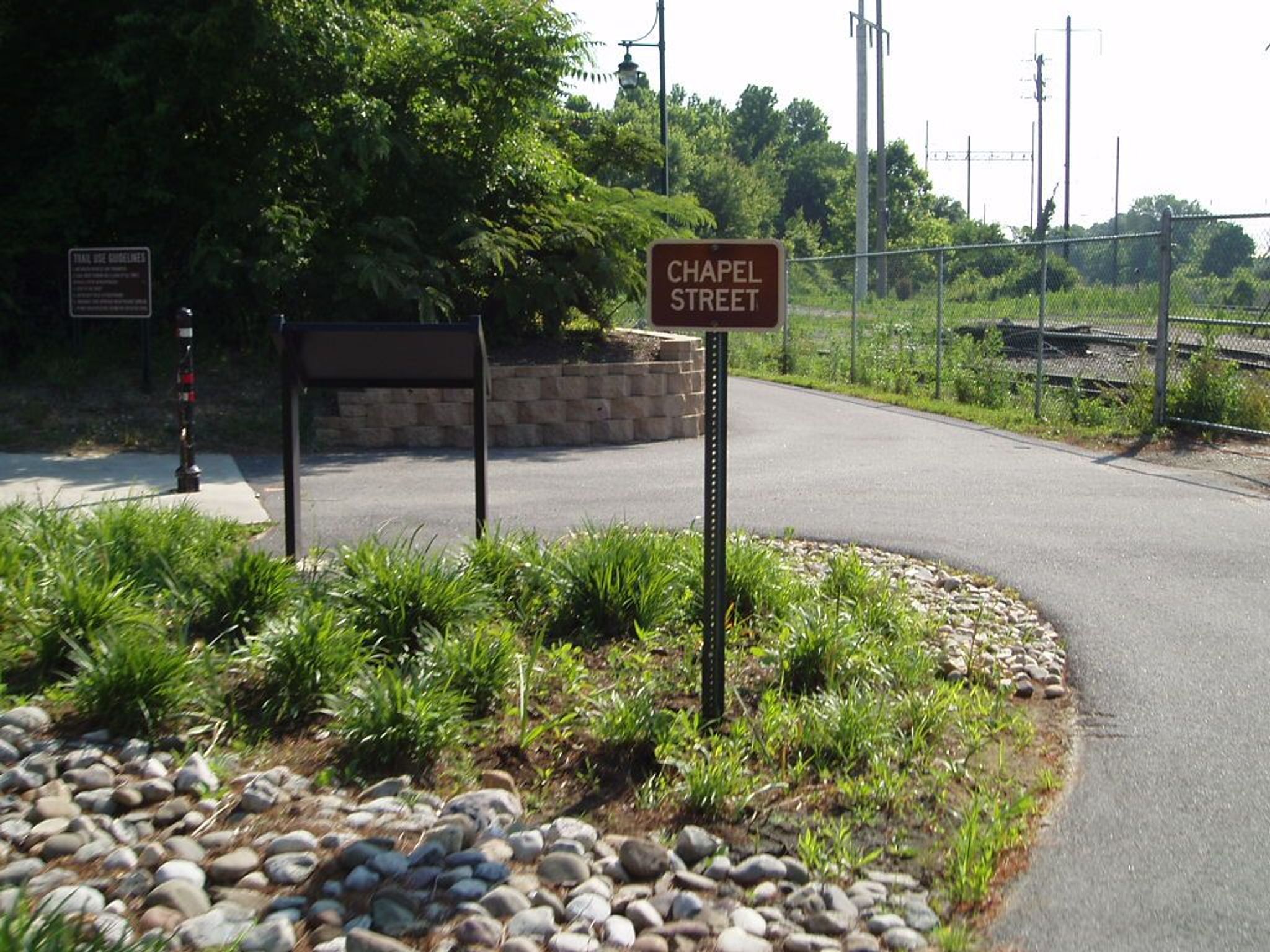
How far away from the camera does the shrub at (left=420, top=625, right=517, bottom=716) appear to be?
5.09 metres

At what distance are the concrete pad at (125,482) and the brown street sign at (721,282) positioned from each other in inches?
187

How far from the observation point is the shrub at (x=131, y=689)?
4.80 m

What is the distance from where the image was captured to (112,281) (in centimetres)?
1289

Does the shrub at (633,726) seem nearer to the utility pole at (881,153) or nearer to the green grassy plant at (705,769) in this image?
the green grassy plant at (705,769)

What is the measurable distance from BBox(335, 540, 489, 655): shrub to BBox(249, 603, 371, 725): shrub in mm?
319

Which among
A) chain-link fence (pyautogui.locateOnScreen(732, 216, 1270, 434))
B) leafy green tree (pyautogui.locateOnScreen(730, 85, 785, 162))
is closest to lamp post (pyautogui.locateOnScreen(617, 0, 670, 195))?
chain-link fence (pyautogui.locateOnScreen(732, 216, 1270, 434))

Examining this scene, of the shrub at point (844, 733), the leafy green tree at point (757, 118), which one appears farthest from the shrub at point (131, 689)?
the leafy green tree at point (757, 118)

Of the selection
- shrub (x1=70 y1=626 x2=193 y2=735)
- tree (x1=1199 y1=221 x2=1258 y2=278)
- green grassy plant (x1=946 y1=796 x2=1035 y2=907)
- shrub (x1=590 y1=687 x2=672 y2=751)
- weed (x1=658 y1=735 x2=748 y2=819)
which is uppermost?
tree (x1=1199 y1=221 x2=1258 y2=278)

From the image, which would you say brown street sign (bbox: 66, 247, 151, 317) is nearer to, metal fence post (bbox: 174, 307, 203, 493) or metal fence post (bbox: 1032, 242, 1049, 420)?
metal fence post (bbox: 174, 307, 203, 493)

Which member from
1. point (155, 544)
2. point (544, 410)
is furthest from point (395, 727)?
point (544, 410)

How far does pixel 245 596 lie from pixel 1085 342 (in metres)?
17.3

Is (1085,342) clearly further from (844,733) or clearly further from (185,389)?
(844,733)

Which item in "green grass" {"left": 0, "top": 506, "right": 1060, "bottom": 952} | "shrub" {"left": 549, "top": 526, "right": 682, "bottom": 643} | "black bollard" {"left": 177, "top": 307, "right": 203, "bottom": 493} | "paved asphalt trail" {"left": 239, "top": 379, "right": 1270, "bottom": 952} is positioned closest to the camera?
"paved asphalt trail" {"left": 239, "top": 379, "right": 1270, "bottom": 952}

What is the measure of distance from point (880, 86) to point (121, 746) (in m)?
35.7
